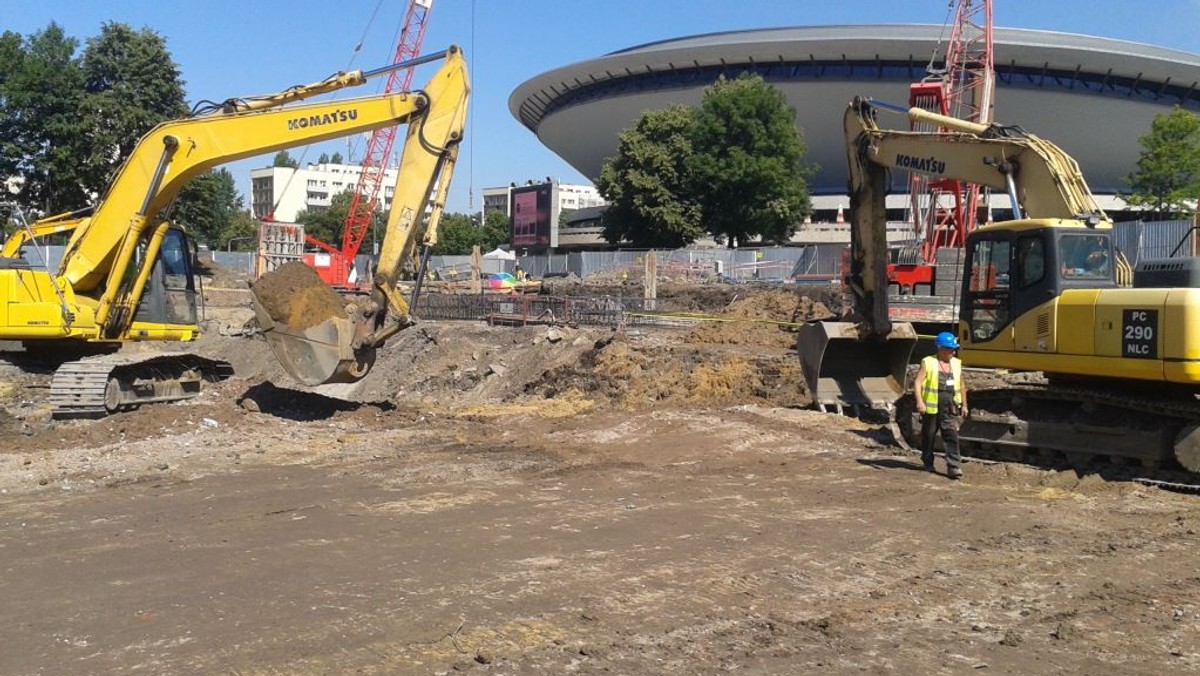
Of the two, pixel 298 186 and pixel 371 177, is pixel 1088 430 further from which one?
pixel 298 186

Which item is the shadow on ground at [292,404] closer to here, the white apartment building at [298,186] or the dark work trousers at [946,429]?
the dark work trousers at [946,429]

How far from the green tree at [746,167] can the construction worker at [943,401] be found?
44.8 m

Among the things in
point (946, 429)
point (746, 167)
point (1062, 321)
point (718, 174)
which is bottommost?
point (946, 429)

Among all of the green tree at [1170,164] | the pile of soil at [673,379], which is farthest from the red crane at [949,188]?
the pile of soil at [673,379]

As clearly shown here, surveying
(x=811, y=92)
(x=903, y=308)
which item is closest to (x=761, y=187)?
(x=811, y=92)

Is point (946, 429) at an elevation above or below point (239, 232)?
below

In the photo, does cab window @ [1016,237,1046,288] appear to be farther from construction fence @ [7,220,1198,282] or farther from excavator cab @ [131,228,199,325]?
construction fence @ [7,220,1198,282]

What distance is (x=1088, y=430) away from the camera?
32.2ft

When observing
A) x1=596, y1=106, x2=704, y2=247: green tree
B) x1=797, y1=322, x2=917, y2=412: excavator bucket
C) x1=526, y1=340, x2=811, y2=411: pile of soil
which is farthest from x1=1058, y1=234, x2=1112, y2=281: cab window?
x1=596, y1=106, x2=704, y2=247: green tree

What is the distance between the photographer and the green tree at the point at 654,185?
181ft

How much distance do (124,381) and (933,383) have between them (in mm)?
10739

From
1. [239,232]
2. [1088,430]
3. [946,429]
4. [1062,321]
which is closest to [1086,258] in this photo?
[1062,321]

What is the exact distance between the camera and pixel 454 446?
1205 cm

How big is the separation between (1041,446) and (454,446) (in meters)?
6.70
